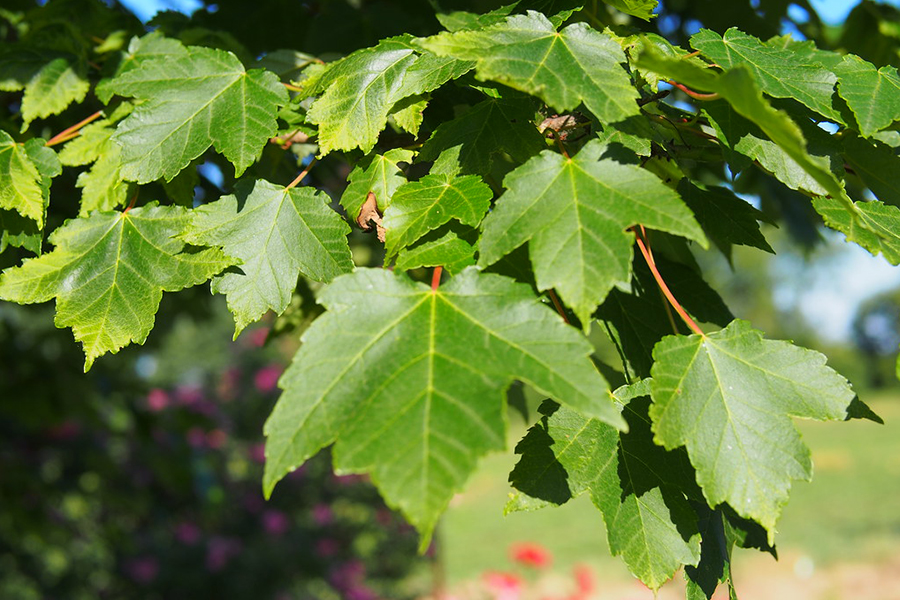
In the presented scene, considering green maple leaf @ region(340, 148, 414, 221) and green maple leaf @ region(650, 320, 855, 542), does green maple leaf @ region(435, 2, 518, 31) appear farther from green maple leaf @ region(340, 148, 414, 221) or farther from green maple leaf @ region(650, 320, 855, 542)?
green maple leaf @ region(650, 320, 855, 542)

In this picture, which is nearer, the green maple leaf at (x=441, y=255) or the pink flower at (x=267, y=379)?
the green maple leaf at (x=441, y=255)

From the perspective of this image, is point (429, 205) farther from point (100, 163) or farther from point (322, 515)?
point (322, 515)

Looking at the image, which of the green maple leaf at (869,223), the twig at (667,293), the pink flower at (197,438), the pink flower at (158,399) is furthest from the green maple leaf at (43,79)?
the pink flower at (197,438)

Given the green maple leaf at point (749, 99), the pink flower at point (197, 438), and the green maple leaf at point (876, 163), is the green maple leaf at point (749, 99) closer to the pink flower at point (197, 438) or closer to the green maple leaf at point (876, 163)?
the green maple leaf at point (876, 163)

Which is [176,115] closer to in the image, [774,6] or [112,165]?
[112,165]

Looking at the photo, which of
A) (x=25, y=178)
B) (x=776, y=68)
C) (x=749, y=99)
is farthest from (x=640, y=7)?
(x=25, y=178)

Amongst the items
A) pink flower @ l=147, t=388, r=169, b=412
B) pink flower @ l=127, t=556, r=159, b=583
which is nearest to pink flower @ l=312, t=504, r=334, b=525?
pink flower @ l=127, t=556, r=159, b=583

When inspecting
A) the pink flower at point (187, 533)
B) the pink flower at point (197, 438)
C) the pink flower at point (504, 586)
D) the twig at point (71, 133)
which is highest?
the twig at point (71, 133)
